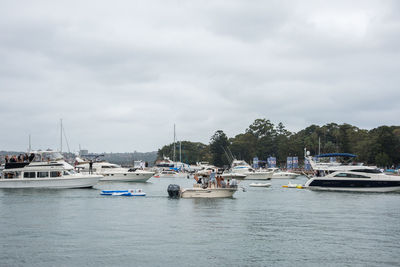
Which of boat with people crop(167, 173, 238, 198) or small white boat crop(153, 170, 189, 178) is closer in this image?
boat with people crop(167, 173, 238, 198)

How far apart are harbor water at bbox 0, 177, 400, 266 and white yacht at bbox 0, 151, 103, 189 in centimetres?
1763

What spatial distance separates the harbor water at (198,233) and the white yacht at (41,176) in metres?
17.6

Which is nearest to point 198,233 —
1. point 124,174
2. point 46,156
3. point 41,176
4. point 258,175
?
point 41,176

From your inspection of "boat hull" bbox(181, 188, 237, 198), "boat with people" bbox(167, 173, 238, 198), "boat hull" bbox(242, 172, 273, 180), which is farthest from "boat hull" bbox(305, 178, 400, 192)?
"boat hull" bbox(242, 172, 273, 180)

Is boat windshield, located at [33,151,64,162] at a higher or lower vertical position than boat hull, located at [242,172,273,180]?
higher

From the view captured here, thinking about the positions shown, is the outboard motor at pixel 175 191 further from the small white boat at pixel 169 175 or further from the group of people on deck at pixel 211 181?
the small white boat at pixel 169 175

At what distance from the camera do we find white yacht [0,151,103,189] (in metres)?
72.5

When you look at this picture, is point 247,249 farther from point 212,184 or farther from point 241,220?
point 212,184

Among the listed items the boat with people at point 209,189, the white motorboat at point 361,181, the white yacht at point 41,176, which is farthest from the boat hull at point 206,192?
the white yacht at point 41,176

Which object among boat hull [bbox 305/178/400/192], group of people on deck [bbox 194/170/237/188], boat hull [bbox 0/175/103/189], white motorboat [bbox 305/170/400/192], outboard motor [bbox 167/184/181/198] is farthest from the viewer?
boat hull [bbox 0/175/103/189]

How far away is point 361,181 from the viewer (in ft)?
224

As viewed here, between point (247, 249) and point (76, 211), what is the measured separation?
74.5 feet

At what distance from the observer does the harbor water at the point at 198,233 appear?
26.6 meters

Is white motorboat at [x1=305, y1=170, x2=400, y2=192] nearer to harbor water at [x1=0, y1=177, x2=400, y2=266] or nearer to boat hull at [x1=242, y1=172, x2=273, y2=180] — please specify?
harbor water at [x1=0, y1=177, x2=400, y2=266]
